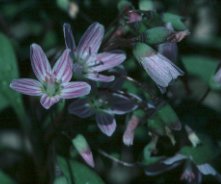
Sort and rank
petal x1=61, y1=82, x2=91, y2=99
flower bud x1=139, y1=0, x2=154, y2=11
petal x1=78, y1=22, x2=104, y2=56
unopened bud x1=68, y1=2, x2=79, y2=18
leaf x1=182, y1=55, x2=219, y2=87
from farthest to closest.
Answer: leaf x1=182, y1=55, x2=219, y2=87 < unopened bud x1=68, y1=2, x2=79, y2=18 < flower bud x1=139, y1=0, x2=154, y2=11 < petal x1=78, y1=22, x2=104, y2=56 < petal x1=61, y1=82, x2=91, y2=99

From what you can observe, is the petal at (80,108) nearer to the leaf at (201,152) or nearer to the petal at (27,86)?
the petal at (27,86)

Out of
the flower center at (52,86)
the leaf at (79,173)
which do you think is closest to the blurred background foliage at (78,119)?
the leaf at (79,173)

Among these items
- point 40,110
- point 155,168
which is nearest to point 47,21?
point 40,110

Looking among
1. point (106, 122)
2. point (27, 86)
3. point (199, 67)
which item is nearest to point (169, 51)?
point (106, 122)

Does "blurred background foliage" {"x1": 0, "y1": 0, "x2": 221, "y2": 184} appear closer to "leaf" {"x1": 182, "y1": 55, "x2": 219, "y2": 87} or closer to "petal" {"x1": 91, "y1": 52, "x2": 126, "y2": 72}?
"leaf" {"x1": 182, "y1": 55, "x2": 219, "y2": 87}

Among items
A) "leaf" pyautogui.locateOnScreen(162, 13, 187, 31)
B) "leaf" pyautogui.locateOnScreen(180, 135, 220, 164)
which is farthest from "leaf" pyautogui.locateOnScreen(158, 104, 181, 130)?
"leaf" pyautogui.locateOnScreen(162, 13, 187, 31)

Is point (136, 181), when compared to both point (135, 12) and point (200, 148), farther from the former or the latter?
point (135, 12)
